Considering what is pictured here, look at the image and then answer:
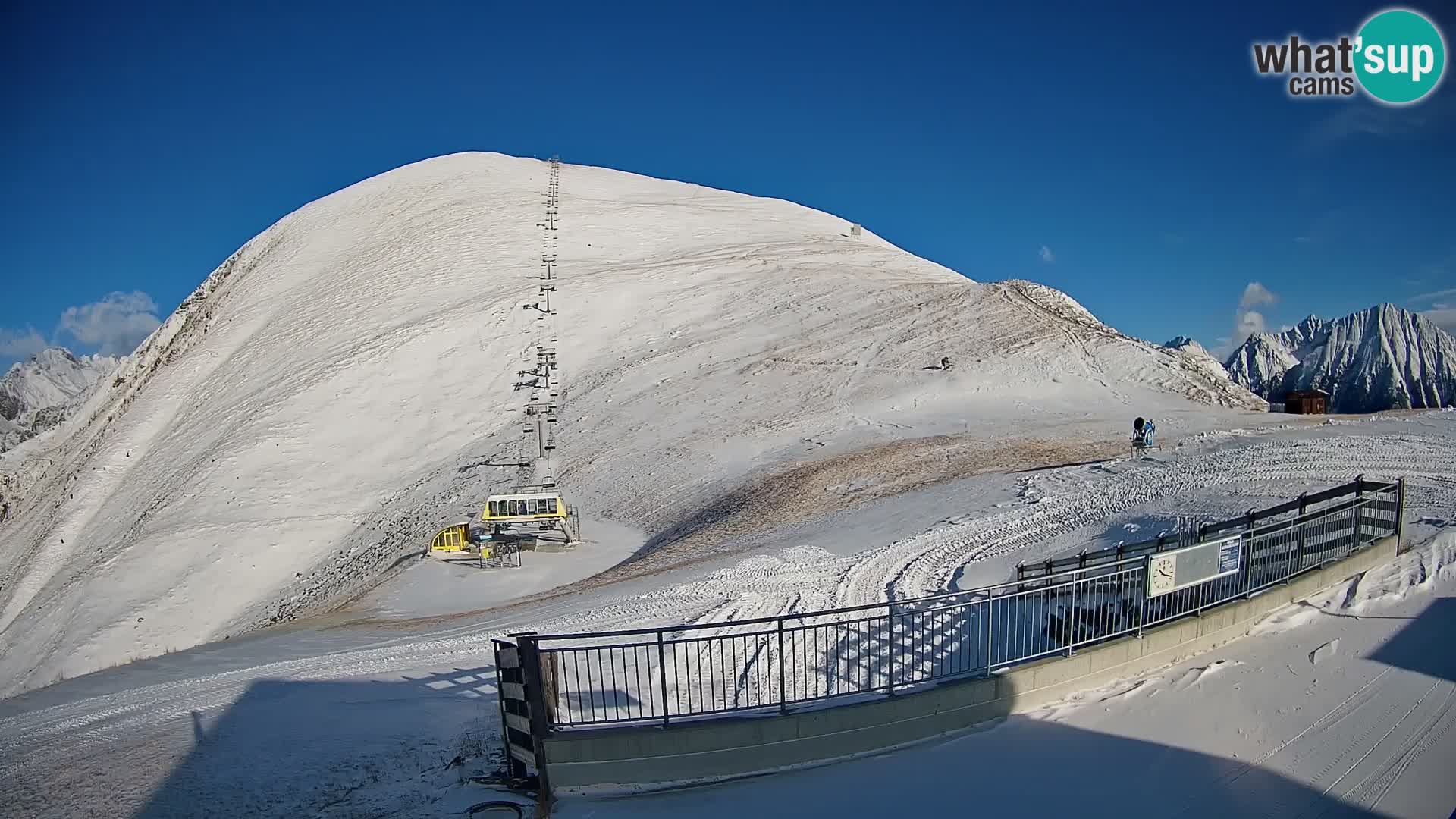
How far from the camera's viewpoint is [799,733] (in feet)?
25.5

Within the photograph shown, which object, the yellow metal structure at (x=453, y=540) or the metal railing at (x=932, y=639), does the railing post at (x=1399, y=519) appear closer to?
the metal railing at (x=932, y=639)

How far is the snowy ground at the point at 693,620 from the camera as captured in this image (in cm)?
793

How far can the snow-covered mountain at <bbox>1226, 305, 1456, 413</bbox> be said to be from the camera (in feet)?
343

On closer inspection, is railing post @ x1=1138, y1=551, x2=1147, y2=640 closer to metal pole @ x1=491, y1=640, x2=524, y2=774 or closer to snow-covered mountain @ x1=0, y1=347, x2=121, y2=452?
metal pole @ x1=491, y1=640, x2=524, y2=774

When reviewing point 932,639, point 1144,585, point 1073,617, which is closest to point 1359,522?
point 1144,585

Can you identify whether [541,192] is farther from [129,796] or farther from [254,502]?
[129,796]

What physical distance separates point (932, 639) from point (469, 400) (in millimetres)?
34159

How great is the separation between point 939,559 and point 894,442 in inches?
518

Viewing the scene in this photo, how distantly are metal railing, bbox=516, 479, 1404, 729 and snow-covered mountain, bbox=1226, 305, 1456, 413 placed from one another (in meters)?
90.3

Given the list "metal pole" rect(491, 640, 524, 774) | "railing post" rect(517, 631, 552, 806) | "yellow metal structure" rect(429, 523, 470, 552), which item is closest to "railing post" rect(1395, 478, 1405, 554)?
"railing post" rect(517, 631, 552, 806)

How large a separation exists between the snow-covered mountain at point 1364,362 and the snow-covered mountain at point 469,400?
68.7 m

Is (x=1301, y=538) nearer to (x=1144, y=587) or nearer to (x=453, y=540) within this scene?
(x=1144, y=587)

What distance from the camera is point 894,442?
29266mm

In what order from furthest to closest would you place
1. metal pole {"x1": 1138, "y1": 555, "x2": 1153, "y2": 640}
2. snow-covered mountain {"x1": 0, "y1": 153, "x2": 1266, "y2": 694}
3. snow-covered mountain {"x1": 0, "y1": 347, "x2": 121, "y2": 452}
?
snow-covered mountain {"x1": 0, "y1": 347, "x2": 121, "y2": 452}
snow-covered mountain {"x1": 0, "y1": 153, "x2": 1266, "y2": 694}
metal pole {"x1": 1138, "y1": 555, "x2": 1153, "y2": 640}
